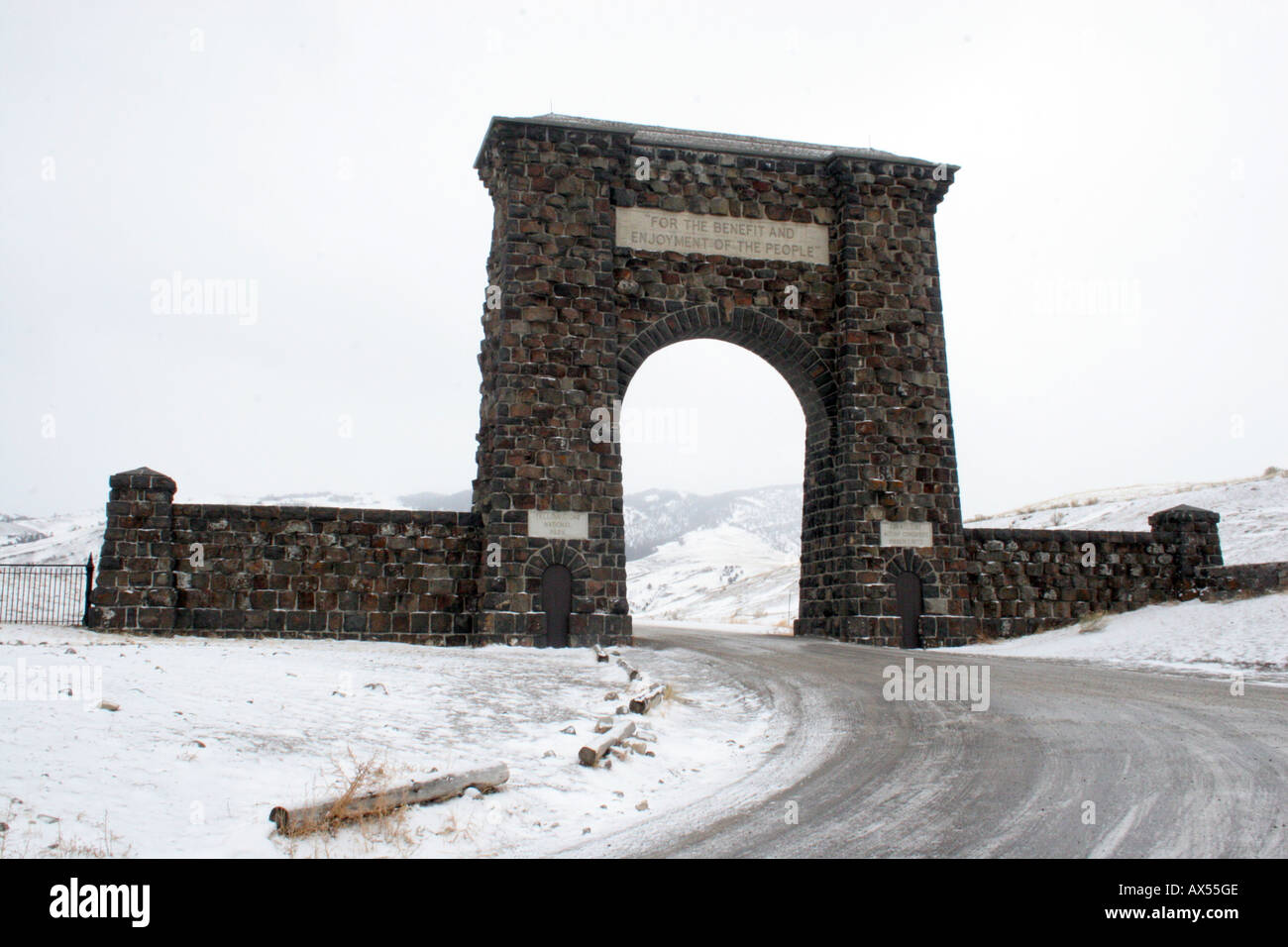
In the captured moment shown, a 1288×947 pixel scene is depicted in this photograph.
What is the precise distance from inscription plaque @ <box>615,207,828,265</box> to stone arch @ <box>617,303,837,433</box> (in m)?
1.22

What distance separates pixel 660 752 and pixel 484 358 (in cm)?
1306

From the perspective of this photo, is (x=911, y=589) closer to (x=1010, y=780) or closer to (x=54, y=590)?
(x=1010, y=780)

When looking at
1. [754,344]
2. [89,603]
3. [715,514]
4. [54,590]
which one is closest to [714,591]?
[754,344]

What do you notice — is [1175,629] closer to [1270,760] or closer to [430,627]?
[1270,760]

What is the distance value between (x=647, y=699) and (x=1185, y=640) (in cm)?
1104

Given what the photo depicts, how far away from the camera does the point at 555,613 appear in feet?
59.5

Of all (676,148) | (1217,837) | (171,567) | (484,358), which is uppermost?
(676,148)

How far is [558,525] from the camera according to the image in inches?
724

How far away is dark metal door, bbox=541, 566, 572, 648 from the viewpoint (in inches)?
712

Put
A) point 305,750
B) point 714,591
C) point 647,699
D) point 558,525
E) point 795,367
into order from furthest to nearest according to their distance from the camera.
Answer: point 714,591, point 795,367, point 558,525, point 647,699, point 305,750

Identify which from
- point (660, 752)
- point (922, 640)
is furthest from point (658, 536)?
point (660, 752)

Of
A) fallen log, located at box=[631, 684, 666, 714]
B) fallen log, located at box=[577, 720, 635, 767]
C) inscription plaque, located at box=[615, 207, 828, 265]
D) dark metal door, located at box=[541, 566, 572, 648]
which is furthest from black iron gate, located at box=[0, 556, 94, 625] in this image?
fallen log, located at box=[577, 720, 635, 767]

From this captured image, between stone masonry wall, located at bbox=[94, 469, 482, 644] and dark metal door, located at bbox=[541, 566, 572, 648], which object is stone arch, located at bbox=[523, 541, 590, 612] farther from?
stone masonry wall, located at bbox=[94, 469, 482, 644]

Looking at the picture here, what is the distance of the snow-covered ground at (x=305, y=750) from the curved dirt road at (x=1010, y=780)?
0.57 metres
